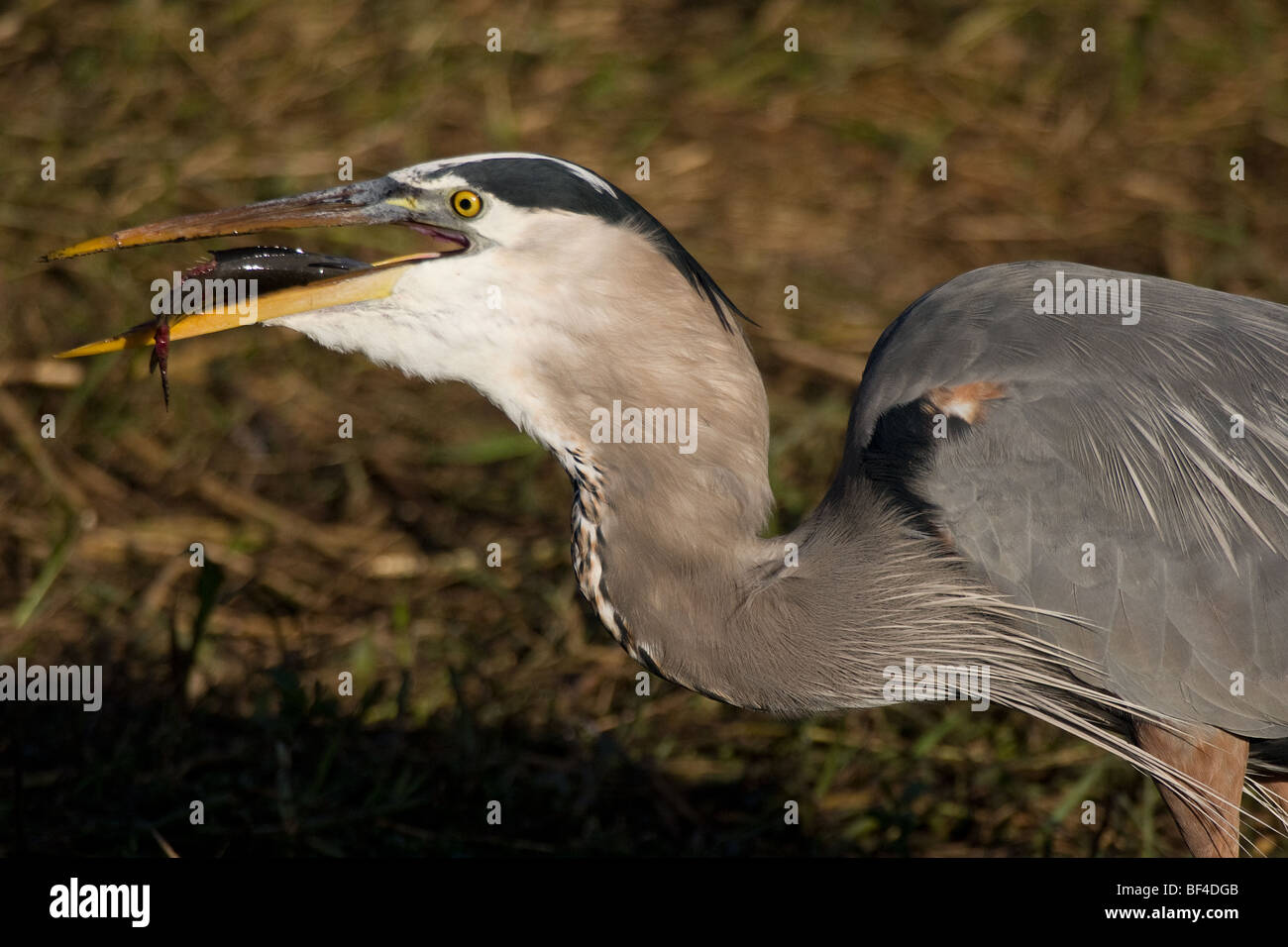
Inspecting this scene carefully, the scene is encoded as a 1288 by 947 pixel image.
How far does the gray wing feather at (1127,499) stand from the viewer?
2537 mm

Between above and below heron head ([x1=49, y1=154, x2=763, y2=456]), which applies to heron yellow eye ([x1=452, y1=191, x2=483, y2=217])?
above

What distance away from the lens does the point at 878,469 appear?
2631 millimetres

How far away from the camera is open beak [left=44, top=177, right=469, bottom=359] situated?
238cm

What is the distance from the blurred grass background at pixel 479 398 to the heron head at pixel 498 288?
45.2 inches

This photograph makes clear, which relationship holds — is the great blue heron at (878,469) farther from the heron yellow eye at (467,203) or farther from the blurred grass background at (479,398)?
the blurred grass background at (479,398)

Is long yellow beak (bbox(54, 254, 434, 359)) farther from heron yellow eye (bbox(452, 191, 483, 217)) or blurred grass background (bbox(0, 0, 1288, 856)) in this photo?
blurred grass background (bbox(0, 0, 1288, 856))

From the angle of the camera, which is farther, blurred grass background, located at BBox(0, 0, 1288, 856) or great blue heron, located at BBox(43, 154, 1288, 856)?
blurred grass background, located at BBox(0, 0, 1288, 856)

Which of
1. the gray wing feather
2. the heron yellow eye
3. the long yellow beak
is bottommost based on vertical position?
the gray wing feather

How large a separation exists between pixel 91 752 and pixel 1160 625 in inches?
90.8

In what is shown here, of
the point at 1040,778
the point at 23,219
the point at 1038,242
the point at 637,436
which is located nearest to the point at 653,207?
the point at 1038,242

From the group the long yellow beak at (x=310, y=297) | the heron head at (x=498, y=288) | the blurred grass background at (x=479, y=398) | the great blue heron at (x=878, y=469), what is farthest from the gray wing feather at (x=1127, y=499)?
the long yellow beak at (x=310, y=297)

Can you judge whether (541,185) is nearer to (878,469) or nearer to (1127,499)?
(878,469)

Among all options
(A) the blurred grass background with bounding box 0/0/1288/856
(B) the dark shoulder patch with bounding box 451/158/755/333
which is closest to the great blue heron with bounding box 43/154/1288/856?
(B) the dark shoulder patch with bounding box 451/158/755/333

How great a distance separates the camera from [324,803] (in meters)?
3.18
